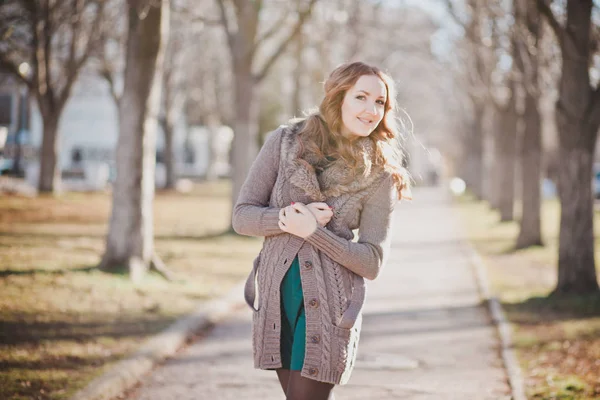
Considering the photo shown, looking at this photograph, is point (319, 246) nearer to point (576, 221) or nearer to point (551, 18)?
point (551, 18)

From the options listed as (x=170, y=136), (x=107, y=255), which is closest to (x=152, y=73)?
(x=107, y=255)

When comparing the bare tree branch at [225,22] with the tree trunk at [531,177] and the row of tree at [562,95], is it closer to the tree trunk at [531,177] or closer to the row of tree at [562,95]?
the row of tree at [562,95]

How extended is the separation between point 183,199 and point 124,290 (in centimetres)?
2350

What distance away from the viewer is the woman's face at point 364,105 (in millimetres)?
3527

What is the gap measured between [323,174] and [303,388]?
94 centimetres

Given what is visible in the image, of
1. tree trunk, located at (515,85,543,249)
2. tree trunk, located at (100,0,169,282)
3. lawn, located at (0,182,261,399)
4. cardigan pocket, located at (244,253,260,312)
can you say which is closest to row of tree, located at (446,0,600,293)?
tree trunk, located at (515,85,543,249)

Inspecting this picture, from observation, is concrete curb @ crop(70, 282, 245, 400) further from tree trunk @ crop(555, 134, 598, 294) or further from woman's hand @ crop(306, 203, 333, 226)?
tree trunk @ crop(555, 134, 598, 294)

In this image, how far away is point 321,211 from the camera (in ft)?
11.3

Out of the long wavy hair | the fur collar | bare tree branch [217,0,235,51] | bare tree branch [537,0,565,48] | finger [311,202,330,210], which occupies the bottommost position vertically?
finger [311,202,330,210]

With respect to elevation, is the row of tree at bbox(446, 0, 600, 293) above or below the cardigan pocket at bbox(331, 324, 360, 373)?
above

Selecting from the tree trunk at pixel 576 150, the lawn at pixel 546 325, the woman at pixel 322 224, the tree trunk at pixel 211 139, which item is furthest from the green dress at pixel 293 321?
the tree trunk at pixel 211 139

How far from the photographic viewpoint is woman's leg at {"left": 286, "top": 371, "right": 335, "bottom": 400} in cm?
341

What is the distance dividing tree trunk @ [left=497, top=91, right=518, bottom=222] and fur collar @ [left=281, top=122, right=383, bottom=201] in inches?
867

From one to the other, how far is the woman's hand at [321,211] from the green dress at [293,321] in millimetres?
225
